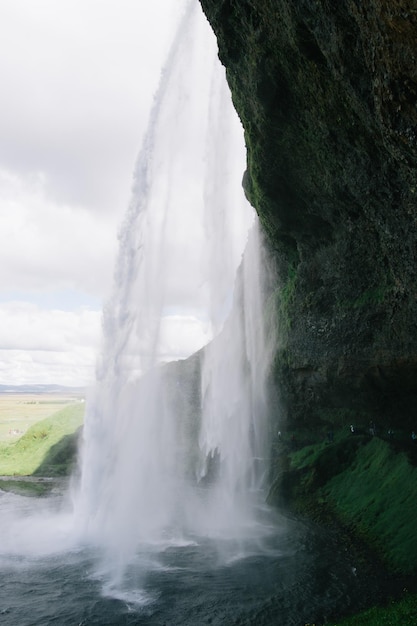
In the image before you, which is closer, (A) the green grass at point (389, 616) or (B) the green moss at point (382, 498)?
(A) the green grass at point (389, 616)

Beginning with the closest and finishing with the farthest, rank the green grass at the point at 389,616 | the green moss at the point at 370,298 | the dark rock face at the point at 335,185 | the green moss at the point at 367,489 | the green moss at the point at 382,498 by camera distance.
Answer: the dark rock face at the point at 335,185, the green grass at the point at 389,616, the green moss at the point at 382,498, the green moss at the point at 367,489, the green moss at the point at 370,298

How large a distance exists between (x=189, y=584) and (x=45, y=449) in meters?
39.2

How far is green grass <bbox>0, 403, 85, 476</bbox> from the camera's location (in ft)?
156

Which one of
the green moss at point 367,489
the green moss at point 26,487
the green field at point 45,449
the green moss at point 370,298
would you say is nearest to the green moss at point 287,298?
the green moss at point 370,298

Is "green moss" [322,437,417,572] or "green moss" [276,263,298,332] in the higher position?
"green moss" [276,263,298,332]

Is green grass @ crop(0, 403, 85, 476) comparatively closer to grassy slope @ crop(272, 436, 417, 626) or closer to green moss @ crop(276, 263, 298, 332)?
grassy slope @ crop(272, 436, 417, 626)

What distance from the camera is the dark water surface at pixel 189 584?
14.9m

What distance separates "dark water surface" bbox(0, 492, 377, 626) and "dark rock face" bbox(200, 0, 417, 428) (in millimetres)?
10983

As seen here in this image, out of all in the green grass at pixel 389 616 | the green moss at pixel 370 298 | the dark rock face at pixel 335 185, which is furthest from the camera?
the green moss at pixel 370 298

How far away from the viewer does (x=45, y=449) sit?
51812 mm

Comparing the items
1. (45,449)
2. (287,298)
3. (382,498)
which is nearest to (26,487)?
(45,449)

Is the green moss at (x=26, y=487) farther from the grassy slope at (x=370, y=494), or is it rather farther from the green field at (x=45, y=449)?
the grassy slope at (x=370, y=494)

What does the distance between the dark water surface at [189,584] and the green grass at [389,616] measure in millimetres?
1115

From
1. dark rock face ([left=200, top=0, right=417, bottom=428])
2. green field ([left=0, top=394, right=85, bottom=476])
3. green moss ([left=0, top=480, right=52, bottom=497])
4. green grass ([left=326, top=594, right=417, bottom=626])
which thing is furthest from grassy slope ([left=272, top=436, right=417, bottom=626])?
green field ([left=0, top=394, right=85, bottom=476])
